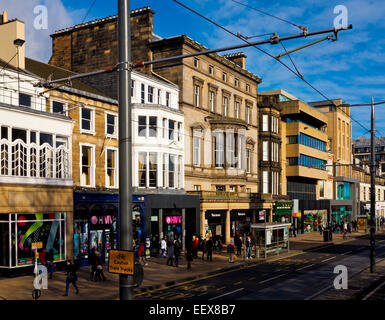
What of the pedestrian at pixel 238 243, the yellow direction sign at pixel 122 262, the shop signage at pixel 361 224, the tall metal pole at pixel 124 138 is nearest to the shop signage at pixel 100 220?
the pedestrian at pixel 238 243

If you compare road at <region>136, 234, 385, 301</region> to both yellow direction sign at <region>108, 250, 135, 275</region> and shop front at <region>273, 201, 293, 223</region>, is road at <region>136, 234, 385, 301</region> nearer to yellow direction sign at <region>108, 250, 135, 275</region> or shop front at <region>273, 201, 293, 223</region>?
yellow direction sign at <region>108, 250, 135, 275</region>

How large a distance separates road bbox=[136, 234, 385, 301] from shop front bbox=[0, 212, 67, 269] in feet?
26.6

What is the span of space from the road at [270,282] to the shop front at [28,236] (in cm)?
812

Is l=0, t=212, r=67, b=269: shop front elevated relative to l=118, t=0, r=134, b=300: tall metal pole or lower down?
lower down

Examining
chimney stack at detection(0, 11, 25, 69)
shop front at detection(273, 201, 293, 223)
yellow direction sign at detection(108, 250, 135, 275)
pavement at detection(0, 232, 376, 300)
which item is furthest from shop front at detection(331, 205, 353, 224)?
yellow direction sign at detection(108, 250, 135, 275)

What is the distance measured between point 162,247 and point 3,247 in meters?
12.6

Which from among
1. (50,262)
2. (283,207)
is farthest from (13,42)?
(283,207)

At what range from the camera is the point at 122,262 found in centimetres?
805

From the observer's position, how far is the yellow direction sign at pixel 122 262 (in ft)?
26.0

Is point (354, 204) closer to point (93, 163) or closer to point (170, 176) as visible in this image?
point (170, 176)

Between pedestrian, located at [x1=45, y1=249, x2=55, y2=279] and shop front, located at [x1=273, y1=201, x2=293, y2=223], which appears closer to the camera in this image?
pedestrian, located at [x1=45, y1=249, x2=55, y2=279]

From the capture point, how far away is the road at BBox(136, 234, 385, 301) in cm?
2009

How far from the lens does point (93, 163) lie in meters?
32.2

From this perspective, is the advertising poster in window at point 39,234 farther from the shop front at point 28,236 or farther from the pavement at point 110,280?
the pavement at point 110,280
